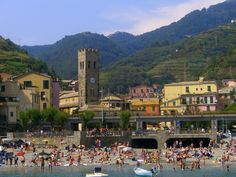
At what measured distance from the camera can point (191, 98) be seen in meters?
132

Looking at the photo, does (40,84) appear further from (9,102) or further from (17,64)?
(17,64)

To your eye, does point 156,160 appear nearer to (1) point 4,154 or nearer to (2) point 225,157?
(2) point 225,157

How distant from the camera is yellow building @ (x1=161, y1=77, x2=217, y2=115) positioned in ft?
425

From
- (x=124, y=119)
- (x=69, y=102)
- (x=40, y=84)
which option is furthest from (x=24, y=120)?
(x=69, y=102)

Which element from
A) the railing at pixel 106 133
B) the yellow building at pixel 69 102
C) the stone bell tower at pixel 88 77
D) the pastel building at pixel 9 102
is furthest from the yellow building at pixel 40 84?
the railing at pixel 106 133

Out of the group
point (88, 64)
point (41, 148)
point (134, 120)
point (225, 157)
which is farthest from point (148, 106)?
point (225, 157)

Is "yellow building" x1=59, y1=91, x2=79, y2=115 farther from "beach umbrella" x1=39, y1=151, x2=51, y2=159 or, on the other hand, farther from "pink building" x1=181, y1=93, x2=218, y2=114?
"beach umbrella" x1=39, y1=151, x2=51, y2=159

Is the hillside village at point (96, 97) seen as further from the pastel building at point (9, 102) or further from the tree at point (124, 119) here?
the tree at point (124, 119)

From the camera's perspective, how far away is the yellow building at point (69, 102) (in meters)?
137

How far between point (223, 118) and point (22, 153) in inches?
1647

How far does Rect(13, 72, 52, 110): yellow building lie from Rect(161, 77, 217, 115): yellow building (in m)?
28.1

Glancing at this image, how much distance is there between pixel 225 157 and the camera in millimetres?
75875

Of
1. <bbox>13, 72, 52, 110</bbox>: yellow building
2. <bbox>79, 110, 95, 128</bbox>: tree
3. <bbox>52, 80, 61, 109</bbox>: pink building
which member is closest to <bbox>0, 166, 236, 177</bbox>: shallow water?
<bbox>79, 110, 95, 128</bbox>: tree

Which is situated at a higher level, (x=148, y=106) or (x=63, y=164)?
(x=148, y=106)
